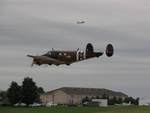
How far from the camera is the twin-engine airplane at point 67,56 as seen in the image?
2125 inches

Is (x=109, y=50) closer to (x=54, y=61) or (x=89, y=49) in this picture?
(x=89, y=49)

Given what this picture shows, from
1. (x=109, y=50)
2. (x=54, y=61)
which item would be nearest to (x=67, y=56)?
(x=54, y=61)

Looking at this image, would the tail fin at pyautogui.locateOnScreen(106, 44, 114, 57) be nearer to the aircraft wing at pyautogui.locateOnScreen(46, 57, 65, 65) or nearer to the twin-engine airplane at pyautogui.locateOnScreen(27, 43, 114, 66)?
the twin-engine airplane at pyautogui.locateOnScreen(27, 43, 114, 66)

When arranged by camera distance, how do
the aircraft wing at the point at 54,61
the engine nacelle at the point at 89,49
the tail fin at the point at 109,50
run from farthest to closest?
the engine nacelle at the point at 89,49 < the aircraft wing at the point at 54,61 < the tail fin at the point at 109,50

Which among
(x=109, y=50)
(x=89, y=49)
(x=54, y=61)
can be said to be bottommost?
(x=54, y=61)

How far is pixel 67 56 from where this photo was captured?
5406 centimetres

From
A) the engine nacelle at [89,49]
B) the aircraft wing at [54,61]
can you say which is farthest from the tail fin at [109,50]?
the aircraft wing at [54,61]

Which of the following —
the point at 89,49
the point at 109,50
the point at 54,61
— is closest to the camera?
the point at 109,50

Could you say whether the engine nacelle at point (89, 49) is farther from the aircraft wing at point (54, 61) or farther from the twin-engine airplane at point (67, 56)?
the aircraft wing at point (54, 61)

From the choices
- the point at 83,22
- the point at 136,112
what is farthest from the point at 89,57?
the point at 136,112

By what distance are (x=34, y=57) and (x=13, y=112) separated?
3732 inches

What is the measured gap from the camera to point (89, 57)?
55.7 m

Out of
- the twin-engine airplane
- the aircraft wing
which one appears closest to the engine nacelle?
the twin-engine airplane

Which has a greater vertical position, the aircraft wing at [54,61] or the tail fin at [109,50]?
the tail fin at [109,50]
